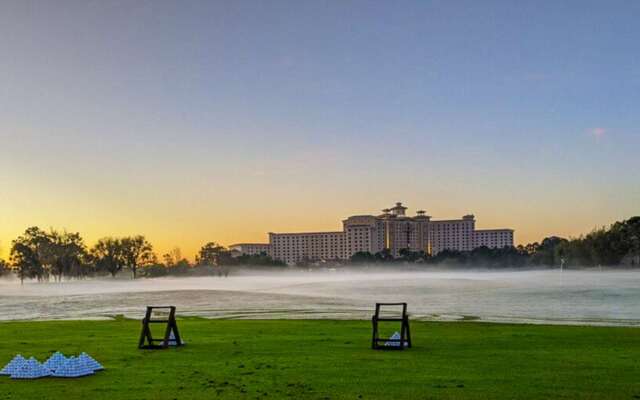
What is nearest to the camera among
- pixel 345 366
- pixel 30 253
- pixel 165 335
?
pixel 345 366

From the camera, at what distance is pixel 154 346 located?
22125 millimetres

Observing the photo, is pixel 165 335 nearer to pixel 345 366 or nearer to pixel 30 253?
pixel 345 366

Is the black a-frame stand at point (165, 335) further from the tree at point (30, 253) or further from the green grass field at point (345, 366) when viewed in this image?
the tree at point (30, 253)

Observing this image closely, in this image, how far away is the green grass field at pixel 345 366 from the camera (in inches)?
571

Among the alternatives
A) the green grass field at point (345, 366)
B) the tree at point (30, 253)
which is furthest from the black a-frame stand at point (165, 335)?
the tree at point (30, 253)

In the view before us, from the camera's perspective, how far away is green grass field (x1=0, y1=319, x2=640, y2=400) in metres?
14.5

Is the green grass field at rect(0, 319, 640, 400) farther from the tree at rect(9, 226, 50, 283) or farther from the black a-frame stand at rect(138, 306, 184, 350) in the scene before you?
the tree at rect(9, 226, 50, 283)

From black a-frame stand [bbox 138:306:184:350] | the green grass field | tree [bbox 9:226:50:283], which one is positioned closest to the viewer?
the green grass field

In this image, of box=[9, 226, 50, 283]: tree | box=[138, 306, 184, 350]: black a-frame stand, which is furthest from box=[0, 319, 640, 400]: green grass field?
box=[9, 226, 50, 283]: tree

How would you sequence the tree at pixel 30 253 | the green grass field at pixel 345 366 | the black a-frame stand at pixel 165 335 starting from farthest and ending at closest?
the tree at pixel 30 253 < the black a-frame stand at pixel 165 335 < the green grass field at pixel 345 366

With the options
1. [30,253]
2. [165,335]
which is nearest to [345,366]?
[165,335]

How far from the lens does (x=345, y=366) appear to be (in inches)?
709

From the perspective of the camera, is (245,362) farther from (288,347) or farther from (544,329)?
(544,329)

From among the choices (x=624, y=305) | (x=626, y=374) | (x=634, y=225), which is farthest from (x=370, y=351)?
(x=634, y=225)
